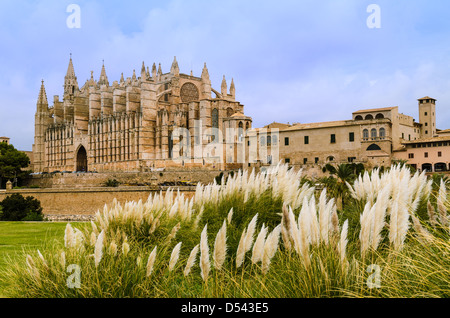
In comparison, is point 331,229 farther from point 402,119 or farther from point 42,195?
point 402,119

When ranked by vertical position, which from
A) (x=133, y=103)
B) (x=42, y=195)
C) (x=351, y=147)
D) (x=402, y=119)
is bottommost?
(x=42, y=195)

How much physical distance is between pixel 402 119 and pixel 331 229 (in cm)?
4029

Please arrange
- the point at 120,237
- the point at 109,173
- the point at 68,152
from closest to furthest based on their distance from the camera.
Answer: the point at 120,237, the point at 109,173, the point at 68,152

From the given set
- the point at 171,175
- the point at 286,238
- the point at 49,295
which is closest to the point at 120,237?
the point at 49,295

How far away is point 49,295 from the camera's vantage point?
398 cm

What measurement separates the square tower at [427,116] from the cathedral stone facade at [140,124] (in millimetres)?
18512

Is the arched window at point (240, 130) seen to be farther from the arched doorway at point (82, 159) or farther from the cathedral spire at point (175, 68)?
the arched doorway at point (82, 159)

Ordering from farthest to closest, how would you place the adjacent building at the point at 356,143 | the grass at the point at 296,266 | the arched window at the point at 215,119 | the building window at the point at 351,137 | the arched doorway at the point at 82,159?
1. the arched doorway at the point at 82,159
2. the arched window at the point at 215,119
3. the building window at the point at 351,137
4. the adjacent building at the point at 356,143
5. the grass at the point at 296,266

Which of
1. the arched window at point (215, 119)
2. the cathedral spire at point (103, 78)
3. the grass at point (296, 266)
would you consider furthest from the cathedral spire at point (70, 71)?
the grass at point (296, 266)

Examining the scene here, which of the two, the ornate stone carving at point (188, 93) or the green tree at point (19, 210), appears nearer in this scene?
the green tree at point (19, 210)

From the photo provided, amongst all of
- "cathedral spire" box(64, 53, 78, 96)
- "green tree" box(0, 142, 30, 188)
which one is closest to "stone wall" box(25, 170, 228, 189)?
"green tree" box(0, 142, 30, 188)

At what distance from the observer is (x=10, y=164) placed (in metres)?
51.0

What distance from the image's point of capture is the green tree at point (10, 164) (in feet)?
163
